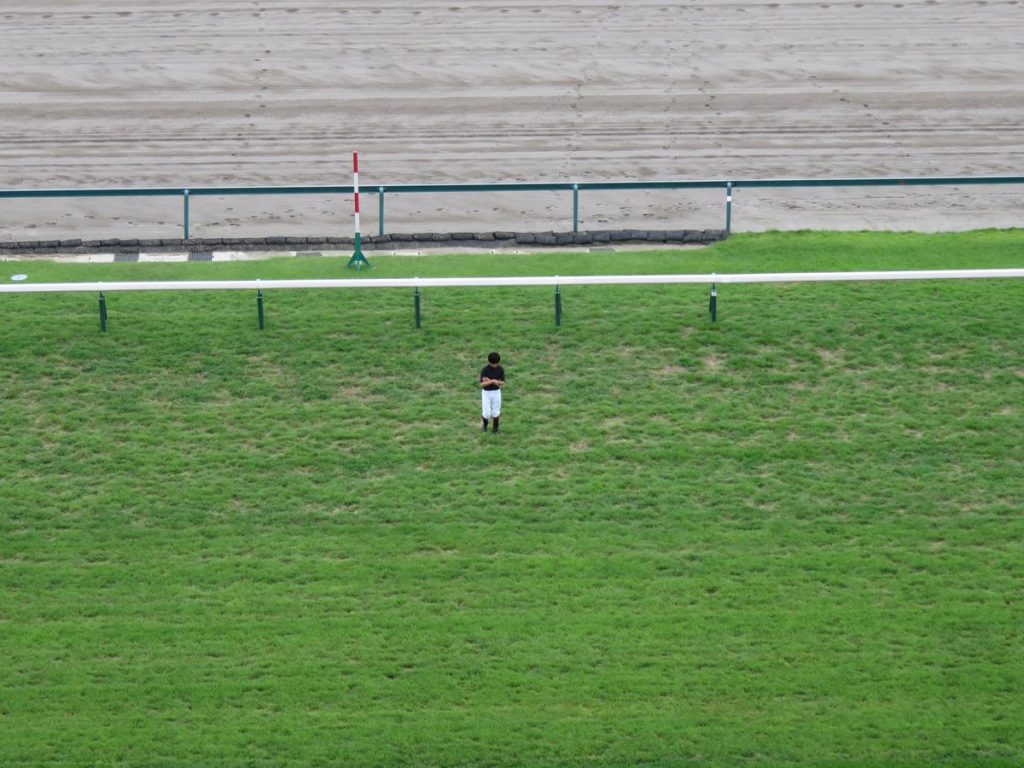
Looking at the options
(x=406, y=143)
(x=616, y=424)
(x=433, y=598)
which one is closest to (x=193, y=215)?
(x=406, y=143)

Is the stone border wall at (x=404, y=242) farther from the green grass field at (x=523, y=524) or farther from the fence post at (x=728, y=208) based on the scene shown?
the green grass field at (x=523, y=524)

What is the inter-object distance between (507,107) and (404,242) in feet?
18.4

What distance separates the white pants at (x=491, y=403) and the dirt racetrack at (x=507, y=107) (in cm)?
651

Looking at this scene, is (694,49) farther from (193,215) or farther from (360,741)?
(360,741)

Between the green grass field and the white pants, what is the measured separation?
312mm

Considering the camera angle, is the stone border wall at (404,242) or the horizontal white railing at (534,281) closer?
the horizontal white railing at (534,281)

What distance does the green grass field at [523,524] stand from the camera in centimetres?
1320

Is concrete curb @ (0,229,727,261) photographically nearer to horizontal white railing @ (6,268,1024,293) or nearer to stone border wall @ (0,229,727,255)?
stone border wall @ (0,229,727,255)

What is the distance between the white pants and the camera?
16594 millimetres

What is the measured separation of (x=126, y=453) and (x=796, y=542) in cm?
701

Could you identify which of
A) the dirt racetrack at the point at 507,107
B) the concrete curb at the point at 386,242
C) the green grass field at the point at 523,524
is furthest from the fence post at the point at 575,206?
the green grass field at the point at 523,524

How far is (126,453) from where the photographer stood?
16.7 m

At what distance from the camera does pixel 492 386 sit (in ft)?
54.2

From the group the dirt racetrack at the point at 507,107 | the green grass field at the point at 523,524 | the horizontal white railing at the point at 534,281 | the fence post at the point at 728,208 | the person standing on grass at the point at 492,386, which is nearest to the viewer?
the green grass field at the point at 523,524
